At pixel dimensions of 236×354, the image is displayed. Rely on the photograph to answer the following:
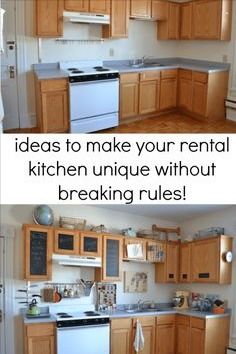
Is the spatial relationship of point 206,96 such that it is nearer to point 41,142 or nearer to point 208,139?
point 208,139

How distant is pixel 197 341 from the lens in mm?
4746

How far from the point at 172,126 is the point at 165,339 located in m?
2.47

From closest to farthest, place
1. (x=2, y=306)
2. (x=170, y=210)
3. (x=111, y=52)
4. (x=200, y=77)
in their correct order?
(x=2, y=306)
(x=170, y=210)
(x=200, y=77)
(x=111, y=52)

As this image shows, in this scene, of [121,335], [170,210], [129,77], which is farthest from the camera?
[129,77]

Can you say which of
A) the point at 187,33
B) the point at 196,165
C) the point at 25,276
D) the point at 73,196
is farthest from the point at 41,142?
the point at 187,33

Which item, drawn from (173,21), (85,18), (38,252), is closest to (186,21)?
(173,21)

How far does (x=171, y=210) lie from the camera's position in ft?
16.2

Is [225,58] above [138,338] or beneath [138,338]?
above

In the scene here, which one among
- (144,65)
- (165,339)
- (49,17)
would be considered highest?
(49,17)

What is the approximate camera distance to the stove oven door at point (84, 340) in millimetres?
4383

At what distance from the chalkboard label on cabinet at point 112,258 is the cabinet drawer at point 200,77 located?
2170mm

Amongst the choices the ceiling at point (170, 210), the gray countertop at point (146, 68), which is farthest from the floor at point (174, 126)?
the ceiling at point (170, 210)

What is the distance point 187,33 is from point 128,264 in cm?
303

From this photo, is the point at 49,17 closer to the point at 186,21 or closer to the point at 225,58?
the point at 186,21
